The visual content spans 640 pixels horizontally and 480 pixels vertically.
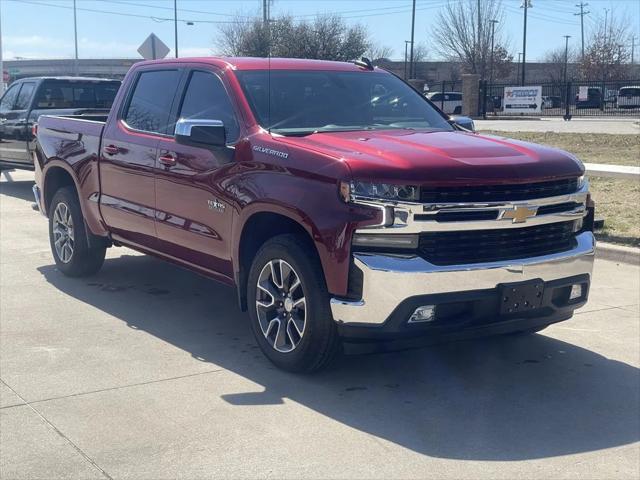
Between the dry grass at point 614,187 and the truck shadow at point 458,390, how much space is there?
384 centimetres

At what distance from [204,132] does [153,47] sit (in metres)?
13.4

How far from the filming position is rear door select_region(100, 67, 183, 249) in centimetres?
660

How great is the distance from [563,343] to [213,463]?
122 inches

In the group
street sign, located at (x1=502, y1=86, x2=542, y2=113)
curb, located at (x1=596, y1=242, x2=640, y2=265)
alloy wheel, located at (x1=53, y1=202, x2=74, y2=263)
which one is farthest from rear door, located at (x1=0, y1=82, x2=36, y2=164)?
street sign, located at (x1=502, y1=86, x2=542, y2=113)

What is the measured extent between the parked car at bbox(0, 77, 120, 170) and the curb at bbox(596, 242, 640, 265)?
347 inches

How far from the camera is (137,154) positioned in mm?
6668

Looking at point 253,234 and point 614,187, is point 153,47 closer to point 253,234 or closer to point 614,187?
point 614,187

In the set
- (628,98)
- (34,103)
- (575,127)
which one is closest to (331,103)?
(34,103)

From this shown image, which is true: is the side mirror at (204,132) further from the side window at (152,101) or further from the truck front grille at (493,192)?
the truck front grille at (493,192)

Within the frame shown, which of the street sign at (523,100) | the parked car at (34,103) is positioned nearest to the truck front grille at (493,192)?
the parked car at (34,103)

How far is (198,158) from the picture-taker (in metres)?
5.96

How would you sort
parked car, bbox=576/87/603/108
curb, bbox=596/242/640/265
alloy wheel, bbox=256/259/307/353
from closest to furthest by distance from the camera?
alloy wheel, bbox=256/259/307/353 < curb, bbox=596/242/640/265 < parked car, bbox=576/87/603/108

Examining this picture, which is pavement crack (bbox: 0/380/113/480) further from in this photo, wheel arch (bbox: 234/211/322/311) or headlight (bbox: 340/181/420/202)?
headlight (bbox: 340/181/420/202)

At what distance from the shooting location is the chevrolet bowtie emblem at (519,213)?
4.95 meters
